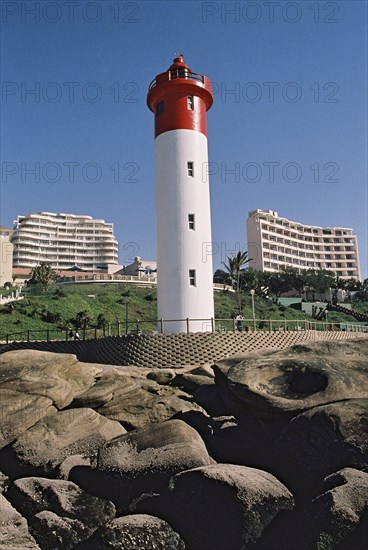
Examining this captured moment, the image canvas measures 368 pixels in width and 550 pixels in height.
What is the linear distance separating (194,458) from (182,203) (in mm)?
14068

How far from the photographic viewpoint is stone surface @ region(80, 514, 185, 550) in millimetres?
7281

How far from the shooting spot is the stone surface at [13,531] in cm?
767

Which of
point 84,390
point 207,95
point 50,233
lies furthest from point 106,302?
point 50,233

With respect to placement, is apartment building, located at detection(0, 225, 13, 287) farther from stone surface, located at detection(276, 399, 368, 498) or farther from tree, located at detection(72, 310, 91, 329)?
stone surface, located at detection(276, 399, 368, 498)

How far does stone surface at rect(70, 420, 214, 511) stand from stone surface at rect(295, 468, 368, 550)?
234 centimetres

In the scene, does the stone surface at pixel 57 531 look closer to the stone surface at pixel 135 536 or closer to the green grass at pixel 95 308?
the stone surface at pixel 135 536

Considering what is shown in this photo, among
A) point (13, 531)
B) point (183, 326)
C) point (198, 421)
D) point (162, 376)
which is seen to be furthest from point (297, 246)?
point (13, 531)

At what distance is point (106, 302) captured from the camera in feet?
167

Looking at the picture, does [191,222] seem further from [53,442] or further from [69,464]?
[69,464]

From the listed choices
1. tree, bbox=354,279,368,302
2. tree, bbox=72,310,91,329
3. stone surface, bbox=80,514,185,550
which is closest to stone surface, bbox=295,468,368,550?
stone surface, bbox=80,514,185,550

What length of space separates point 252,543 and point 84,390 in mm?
6703

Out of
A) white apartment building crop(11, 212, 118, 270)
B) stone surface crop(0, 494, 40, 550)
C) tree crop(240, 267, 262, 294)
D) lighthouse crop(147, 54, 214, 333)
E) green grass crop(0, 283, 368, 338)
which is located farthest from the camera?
white apartment building crop(11, 212, 118, 270)

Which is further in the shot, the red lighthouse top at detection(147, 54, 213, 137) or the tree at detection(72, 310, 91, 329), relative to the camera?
the tree at detection(72, 310, 91, 329)

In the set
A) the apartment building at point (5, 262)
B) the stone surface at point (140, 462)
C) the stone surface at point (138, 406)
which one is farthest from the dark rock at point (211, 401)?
the apartment building at point (5, 262)
